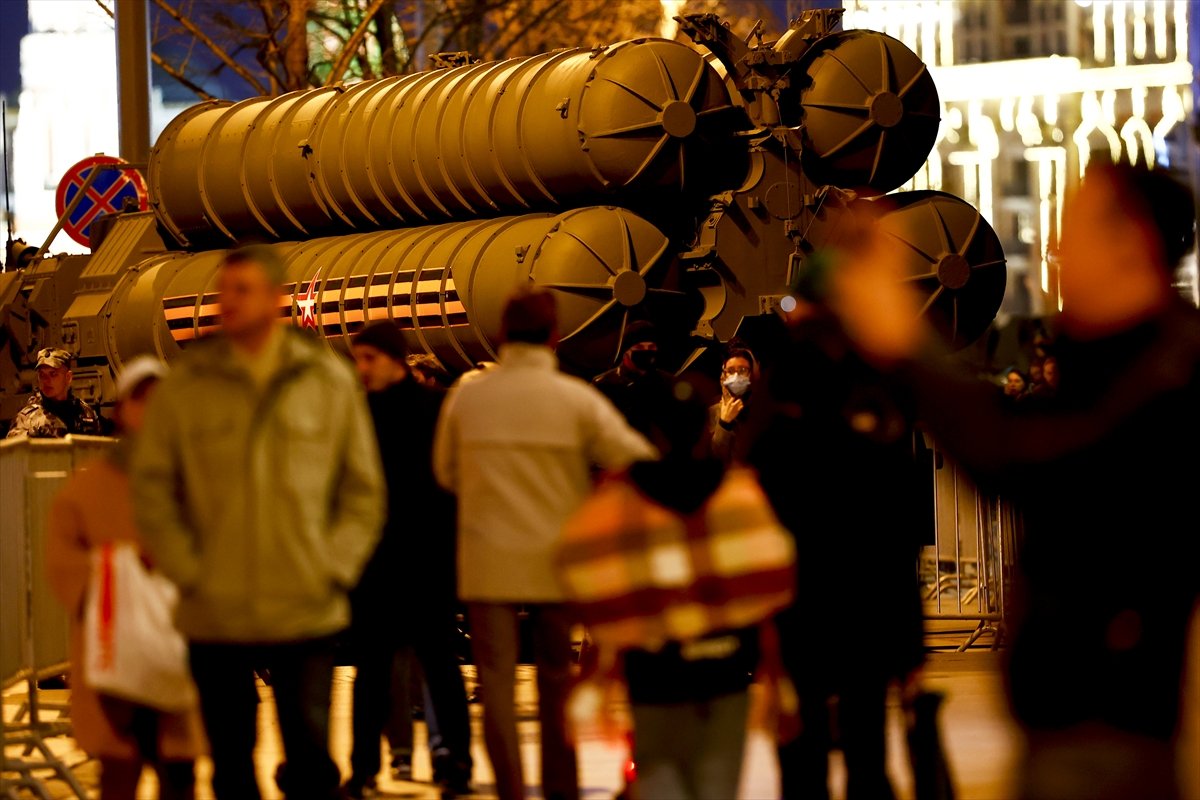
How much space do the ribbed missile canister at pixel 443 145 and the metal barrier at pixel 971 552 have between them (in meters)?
2.74

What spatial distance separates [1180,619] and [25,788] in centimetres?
700

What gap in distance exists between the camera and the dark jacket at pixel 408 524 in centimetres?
948

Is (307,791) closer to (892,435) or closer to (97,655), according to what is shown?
(97,655)

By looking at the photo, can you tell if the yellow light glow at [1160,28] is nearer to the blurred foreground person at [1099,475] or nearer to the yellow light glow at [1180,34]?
the yellow light glow at [1180,34]

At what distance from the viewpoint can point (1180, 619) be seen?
412cm

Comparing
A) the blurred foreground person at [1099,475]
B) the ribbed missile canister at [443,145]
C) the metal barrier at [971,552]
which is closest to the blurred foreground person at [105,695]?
the blurred foreground person at [1099,475]

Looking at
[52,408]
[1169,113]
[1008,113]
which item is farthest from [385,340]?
[1008,113]

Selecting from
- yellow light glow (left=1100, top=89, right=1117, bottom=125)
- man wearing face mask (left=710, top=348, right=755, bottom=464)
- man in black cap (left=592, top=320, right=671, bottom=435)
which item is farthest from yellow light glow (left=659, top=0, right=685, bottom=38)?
man in black cap (left=592, top=320, right=671, bottom=435)

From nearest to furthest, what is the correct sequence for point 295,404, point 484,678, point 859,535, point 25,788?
point 295,404, point 859,535, point 484,678, point 25,788

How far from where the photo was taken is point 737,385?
43.0 feet

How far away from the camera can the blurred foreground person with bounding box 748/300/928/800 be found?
7.14m

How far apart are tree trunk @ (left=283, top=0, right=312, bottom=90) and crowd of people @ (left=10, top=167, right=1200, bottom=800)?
23.2 m

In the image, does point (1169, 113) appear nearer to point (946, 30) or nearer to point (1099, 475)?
point (946, 30)

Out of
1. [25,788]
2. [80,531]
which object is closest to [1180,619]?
[80,531]
